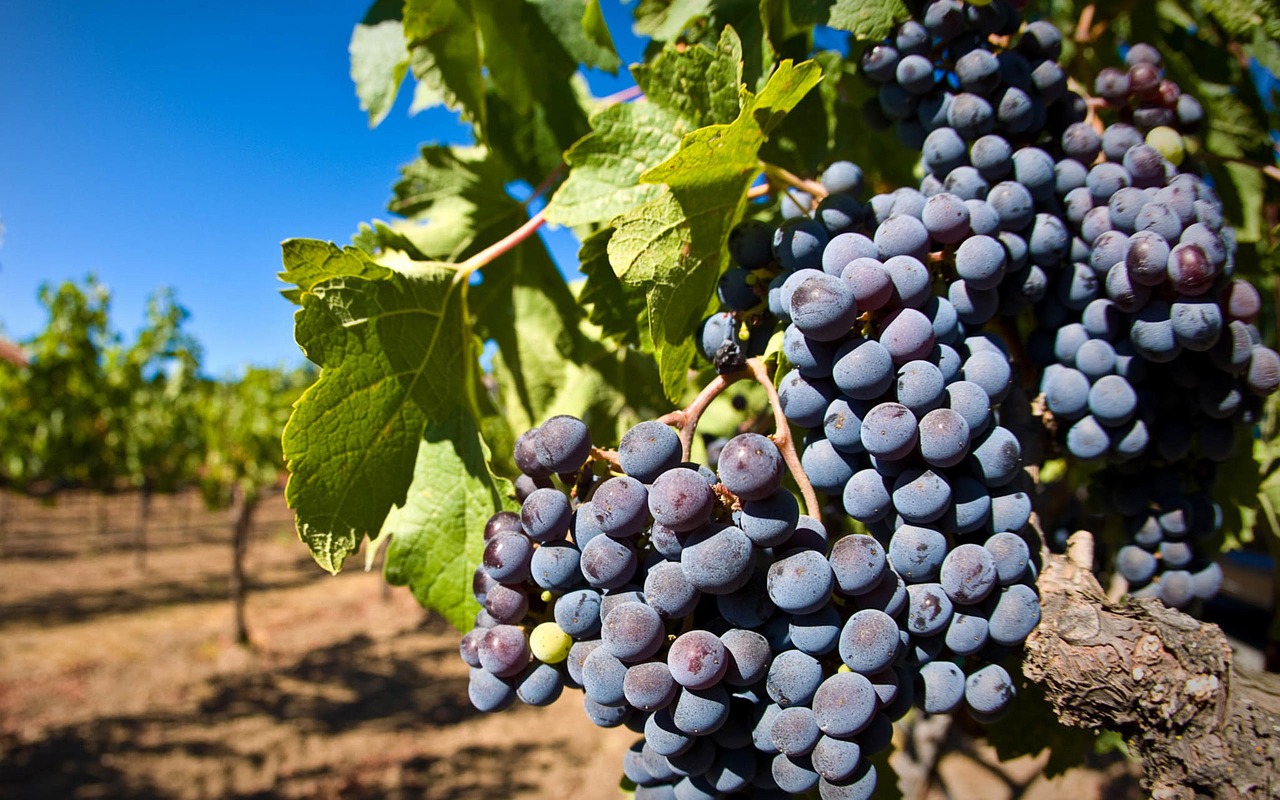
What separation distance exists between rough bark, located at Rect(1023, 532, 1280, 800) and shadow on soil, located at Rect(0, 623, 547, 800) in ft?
26.9

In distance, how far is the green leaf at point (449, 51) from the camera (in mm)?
1560

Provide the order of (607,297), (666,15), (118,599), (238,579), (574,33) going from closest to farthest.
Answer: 1. (607,297)
2. (666,15)
3. (574,33)
4. (238,579)
5. (118,599)

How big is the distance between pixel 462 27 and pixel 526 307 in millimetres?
645

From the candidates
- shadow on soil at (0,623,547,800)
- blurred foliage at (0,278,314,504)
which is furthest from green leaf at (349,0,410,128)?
blurred foliage at (0,278,314,504)

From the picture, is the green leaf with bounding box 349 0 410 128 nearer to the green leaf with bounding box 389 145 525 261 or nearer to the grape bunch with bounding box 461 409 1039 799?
the green leaf with bounding box 389 145 525 261

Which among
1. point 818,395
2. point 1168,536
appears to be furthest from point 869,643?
point 1168,536

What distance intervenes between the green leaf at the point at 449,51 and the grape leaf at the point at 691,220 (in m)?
0.80

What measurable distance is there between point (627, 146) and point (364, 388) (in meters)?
0.60

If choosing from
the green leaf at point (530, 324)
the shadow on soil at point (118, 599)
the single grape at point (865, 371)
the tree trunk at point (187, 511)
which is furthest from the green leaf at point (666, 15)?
the tree trunk at point (187, 511)

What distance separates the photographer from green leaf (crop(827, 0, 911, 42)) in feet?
3.97

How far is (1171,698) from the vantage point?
86 cm

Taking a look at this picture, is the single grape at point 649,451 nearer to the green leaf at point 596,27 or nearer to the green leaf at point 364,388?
the green leaf at point 364,388

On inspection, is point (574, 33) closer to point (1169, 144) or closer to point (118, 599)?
point (1169, 144)

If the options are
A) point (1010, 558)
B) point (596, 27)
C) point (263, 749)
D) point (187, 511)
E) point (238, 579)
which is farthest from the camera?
point (187, 511)
